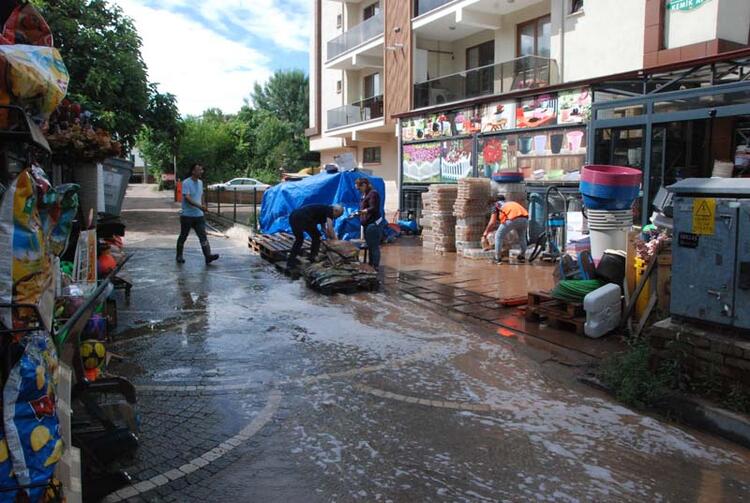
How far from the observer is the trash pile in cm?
883

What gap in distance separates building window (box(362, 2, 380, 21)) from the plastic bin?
67.5 ft

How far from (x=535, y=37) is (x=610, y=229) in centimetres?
1276

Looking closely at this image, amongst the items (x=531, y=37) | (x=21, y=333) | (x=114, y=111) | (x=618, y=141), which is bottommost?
(x=21, y=333)

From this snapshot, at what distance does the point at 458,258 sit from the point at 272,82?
55.7 metres

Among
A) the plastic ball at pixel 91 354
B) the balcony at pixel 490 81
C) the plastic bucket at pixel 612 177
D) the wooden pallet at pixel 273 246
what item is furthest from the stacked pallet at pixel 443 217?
the plastic ball at pixel 91 354

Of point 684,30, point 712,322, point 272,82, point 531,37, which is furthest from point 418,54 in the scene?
point 272,82

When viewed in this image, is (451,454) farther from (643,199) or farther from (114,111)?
(114,111)

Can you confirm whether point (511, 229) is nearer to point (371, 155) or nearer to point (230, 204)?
point (371, 155)

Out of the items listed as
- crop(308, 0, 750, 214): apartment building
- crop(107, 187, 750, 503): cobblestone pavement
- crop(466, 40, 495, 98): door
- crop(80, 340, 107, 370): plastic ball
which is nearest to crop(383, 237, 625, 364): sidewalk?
crop(107, 187, 750, 503): cobblestone pavement

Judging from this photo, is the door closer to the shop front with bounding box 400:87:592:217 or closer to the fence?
the shop front with bounding box 400:87:592:217

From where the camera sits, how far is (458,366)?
5488mm

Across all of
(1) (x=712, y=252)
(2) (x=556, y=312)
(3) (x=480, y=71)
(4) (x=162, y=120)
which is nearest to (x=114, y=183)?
(2) (x=556, y=312)

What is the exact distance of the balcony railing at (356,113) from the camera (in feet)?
83.5

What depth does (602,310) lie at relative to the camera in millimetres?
6258
